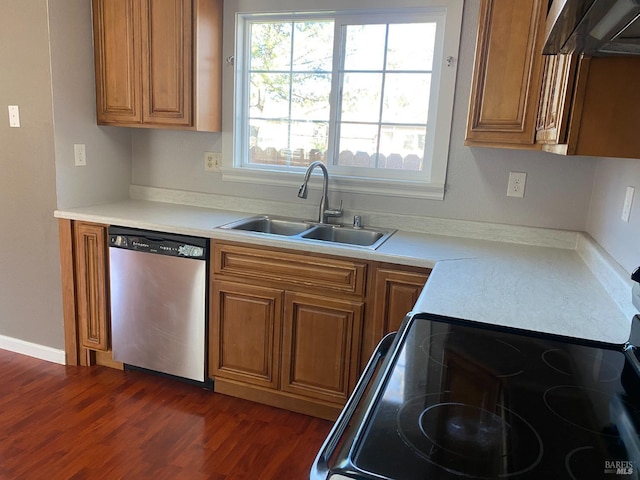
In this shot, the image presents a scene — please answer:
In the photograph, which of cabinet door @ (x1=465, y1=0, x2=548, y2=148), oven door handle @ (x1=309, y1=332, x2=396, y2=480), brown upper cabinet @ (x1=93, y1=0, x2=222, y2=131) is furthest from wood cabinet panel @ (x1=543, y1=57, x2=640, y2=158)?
brown upper cabinet @ (x1=93, y1=0, x2=222, y2=131)

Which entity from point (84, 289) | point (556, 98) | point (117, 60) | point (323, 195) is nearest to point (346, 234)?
point (323, 195)

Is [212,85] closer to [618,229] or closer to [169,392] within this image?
[169,392]

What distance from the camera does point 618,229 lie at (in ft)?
5.97

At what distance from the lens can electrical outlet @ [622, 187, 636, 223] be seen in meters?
1.70

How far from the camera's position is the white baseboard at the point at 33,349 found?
286 centimetres

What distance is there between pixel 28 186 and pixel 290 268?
163cm

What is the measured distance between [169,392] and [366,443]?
2050 mm

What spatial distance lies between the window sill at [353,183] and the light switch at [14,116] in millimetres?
1138

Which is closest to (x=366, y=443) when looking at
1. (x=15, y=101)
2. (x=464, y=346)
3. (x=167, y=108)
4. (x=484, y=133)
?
(x=464, y=346)

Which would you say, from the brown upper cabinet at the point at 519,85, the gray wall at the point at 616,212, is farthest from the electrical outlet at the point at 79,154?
the gray wall at the point at 616,212

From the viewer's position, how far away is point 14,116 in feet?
8.83

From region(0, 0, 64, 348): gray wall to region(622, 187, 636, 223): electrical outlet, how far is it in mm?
2708

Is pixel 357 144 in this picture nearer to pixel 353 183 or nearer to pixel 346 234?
pixel 353 183

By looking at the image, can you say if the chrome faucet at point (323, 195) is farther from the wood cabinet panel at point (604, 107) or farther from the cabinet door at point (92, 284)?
the wood cabinet panel at point (604, 107)
